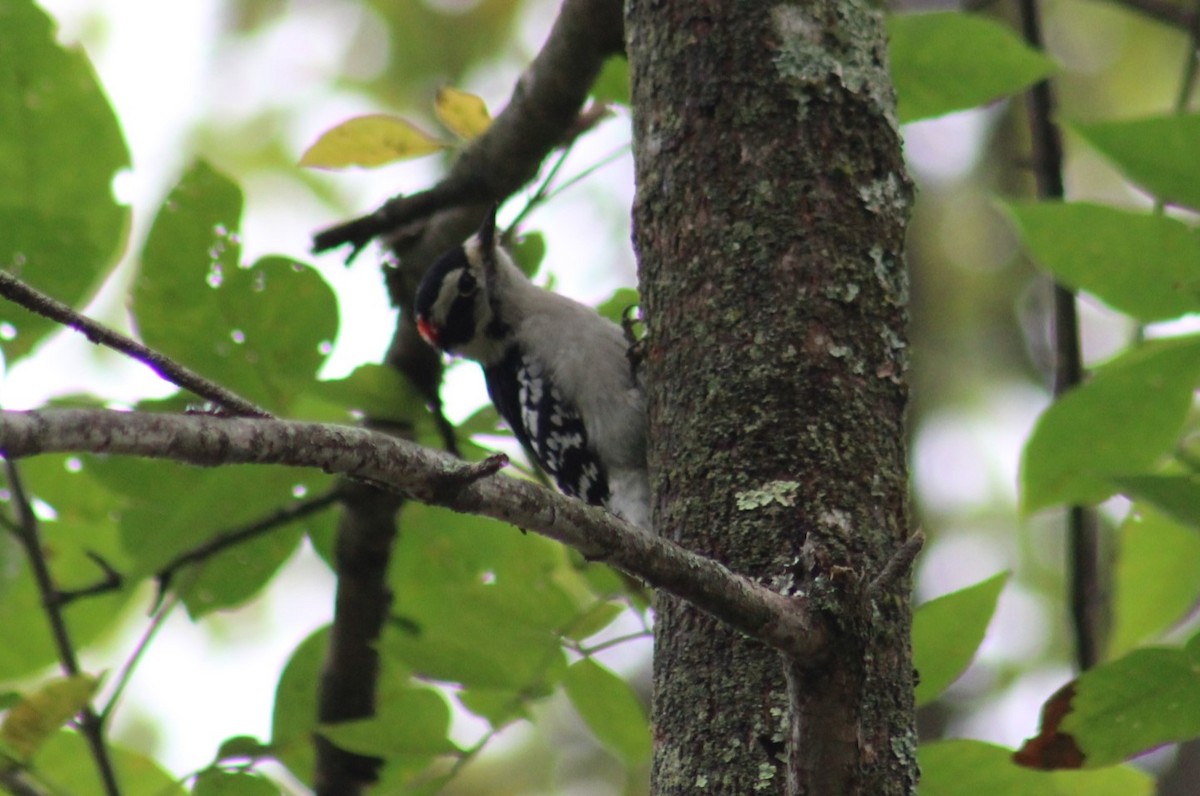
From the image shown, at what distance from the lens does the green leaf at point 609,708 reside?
8.47ft

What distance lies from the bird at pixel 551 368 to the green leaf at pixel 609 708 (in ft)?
4.64

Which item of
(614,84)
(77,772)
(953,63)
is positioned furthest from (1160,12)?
(77,772)

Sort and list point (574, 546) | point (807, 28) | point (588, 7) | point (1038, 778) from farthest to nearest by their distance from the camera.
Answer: point (588, 7), point (807, 28), point (1038, 778), point (574, 546)

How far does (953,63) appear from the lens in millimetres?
2615

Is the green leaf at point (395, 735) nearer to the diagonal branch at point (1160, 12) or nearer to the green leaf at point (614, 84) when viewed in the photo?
the green leaf at point (614, 84)

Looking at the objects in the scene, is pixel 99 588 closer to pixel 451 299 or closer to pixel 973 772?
pixel 973 772

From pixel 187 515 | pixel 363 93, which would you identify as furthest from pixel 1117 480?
pixel 363 93

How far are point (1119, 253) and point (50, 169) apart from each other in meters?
2.10

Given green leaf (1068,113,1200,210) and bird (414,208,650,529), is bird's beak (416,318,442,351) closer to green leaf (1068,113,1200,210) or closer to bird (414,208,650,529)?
bird (414,208,650,529)

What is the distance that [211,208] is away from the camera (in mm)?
2828

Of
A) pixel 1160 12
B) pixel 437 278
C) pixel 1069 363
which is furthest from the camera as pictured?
pixel 437 278

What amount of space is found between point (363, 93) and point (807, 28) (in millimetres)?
7909

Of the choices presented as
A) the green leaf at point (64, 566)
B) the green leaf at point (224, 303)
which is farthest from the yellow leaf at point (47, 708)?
the green leaf at point (224, 303)

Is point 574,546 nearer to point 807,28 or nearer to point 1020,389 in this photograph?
point 807,28
